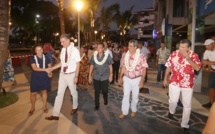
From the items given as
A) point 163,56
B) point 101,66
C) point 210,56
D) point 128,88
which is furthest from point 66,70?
point 163,56

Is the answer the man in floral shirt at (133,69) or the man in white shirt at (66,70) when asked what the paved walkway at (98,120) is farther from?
the man in floral shirt at (133,69)

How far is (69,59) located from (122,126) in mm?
2053

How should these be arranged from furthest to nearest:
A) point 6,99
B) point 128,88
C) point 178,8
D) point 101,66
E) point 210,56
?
point 178,8
point 6,99
point 210,56
point 101,66
point 128,88

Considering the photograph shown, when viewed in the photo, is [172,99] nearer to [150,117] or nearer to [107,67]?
[150,117]

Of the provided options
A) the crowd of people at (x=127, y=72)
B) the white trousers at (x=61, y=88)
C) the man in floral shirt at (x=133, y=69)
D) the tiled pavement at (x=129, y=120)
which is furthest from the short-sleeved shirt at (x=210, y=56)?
the white trousers at (x=61, y=88)

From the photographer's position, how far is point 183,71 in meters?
5.01

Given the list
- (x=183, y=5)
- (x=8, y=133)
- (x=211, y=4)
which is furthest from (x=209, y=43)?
(x=183, y=5)

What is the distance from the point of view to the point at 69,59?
223 inches

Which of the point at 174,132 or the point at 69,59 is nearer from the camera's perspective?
the point at 174,132

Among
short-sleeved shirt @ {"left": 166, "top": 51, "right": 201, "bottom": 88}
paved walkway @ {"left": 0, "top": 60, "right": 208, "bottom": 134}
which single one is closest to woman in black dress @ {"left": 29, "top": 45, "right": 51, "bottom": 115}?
paved walkway @ {"left": 0, "top": 60, "right": 208, "bottom": 134}

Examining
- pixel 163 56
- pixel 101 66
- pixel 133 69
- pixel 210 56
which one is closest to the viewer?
pixel 133 69

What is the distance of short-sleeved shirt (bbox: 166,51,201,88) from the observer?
494 cm

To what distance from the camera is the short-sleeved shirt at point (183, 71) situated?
4.94 m

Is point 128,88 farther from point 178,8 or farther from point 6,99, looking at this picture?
point 178,8
